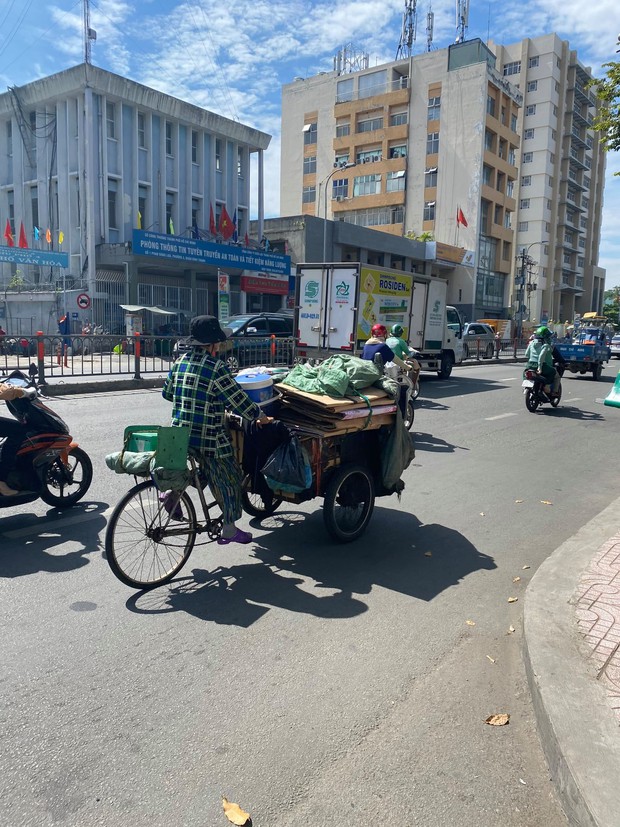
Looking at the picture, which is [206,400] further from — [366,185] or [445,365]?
[366,185]

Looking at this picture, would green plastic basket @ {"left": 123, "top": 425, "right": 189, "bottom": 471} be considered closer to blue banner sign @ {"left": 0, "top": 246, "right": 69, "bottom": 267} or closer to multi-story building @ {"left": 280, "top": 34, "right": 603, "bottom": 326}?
blue banner sign @ {"left": 0, "top": 246, "right": 69, "bottom": 267}

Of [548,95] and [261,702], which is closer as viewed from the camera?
[261,702]

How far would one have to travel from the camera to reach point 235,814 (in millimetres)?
2387

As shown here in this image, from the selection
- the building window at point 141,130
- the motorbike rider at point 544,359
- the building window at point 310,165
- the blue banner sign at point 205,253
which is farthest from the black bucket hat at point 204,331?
the building window at point 310,165

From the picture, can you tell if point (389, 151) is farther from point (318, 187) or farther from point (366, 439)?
point (366, 439)

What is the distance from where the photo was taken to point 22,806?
7.89 ft

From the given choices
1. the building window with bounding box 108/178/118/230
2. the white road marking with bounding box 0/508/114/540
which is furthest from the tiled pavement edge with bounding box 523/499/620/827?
the building window with bounding box 108/178/118/230

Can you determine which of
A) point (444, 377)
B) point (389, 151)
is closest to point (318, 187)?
point (389, 151)

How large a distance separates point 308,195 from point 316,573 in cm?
6623

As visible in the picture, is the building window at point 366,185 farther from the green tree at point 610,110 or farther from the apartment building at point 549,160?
the green tree at point 610,110

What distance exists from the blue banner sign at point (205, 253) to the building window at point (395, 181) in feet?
101

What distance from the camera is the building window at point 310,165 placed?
214 feet

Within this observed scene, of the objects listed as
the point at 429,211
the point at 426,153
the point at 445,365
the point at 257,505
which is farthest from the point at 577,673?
the point at 426,153

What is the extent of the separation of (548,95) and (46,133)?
203ft
